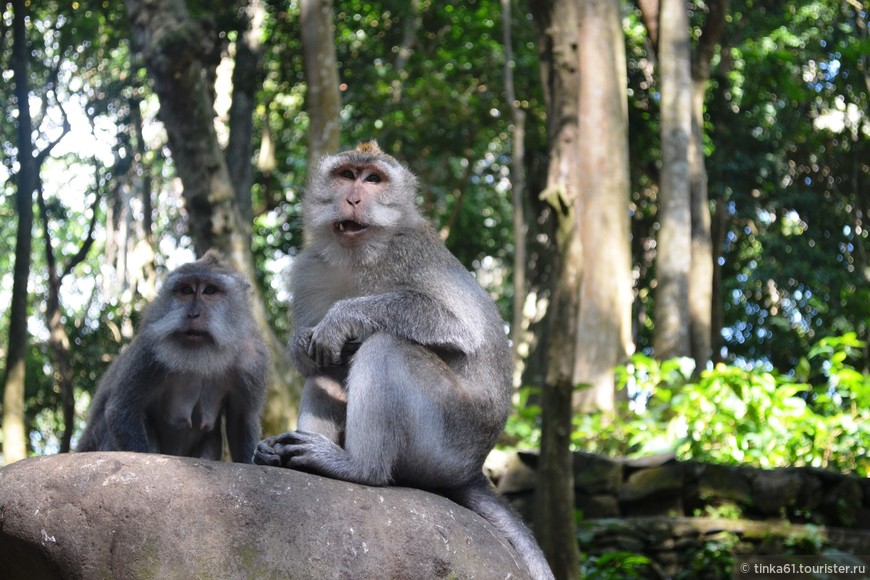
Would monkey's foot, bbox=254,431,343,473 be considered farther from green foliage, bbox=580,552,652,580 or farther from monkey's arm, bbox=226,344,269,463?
green foliage, bbox=580,552,652,580

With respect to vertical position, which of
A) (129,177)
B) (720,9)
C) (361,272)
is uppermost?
(720,9)

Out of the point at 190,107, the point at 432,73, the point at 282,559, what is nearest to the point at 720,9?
the point at 432,73

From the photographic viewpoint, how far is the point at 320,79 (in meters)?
9.41

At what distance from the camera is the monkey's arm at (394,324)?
14.2ft

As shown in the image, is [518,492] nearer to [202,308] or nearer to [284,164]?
[202,308]

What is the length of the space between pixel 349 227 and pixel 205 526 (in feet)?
5.09

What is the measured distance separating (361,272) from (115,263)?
61.2 ft

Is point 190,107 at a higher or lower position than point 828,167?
lower

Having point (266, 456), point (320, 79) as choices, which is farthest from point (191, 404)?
point (320, 79)

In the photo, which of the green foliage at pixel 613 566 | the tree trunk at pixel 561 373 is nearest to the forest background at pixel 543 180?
the tree trunk at pixel 561 373

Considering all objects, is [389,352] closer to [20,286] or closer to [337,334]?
[337,334]

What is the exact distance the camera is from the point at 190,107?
8719mm

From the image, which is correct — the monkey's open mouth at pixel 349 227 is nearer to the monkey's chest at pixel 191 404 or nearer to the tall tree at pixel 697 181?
the monkey's chest at pixel 191 404

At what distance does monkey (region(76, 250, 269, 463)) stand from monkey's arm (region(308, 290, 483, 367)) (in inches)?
48.9
